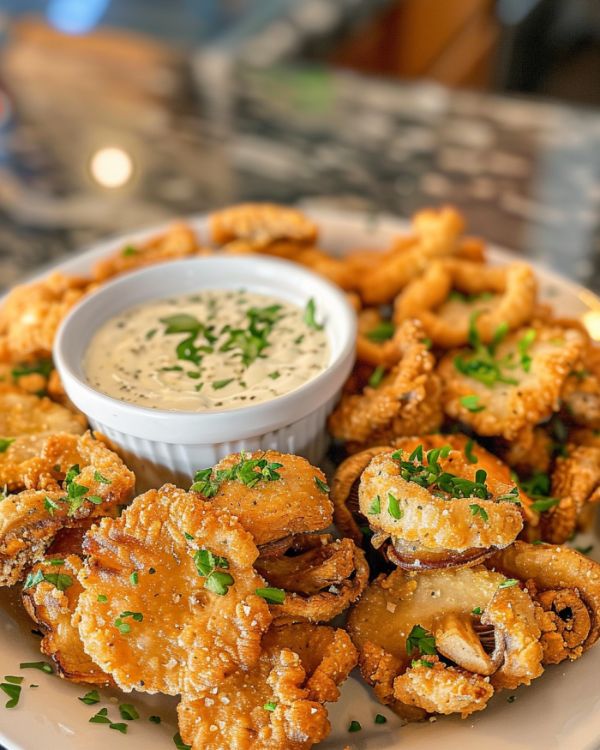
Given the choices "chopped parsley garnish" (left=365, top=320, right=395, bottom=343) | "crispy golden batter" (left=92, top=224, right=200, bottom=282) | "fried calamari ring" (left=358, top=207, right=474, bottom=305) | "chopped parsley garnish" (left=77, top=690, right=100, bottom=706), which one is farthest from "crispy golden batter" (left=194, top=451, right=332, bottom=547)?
"crispy golden batter" (left=92, top=224, right=200, bottom=282)

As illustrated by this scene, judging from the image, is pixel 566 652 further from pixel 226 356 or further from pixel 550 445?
pixel 226 356

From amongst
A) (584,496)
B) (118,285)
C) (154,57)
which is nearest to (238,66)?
(154,57)

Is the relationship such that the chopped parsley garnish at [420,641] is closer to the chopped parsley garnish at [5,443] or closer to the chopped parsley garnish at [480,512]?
the chopped parsley garnish at [480,512]

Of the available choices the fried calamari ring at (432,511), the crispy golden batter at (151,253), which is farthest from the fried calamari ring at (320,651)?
Answer: the crispy golden batter at (151,253)

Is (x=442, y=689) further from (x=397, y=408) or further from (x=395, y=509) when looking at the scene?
(x=397, y=408)

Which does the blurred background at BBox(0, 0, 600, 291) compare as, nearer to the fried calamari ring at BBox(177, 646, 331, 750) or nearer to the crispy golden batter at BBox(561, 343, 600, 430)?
the crispy golden batter at BBox(561, 343, 600, 430)

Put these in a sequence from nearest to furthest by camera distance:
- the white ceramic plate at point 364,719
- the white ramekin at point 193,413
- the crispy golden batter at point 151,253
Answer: the white ceramic plate at point 364,719 → the white ramekin at point 193,413 → the crispy golden batter at point 151,253
